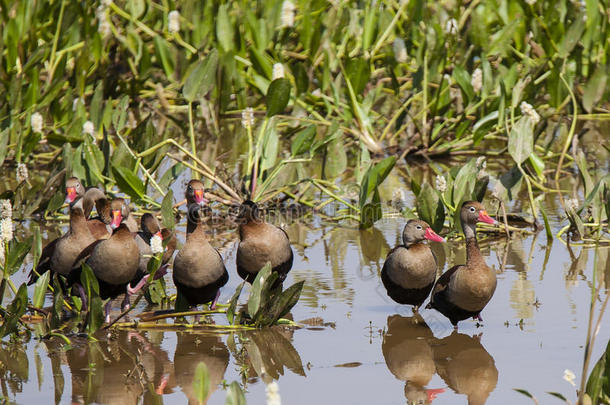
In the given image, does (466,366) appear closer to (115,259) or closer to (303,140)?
(115,259)

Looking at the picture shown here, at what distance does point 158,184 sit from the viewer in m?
8.61

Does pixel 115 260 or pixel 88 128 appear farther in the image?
pixel 88 128

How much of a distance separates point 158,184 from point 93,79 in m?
4.39

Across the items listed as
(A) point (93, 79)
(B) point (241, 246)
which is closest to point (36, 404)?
(B) point (241, 246)

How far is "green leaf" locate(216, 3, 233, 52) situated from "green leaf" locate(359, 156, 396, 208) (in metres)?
4.62

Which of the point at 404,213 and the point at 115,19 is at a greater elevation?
the point at 115,19

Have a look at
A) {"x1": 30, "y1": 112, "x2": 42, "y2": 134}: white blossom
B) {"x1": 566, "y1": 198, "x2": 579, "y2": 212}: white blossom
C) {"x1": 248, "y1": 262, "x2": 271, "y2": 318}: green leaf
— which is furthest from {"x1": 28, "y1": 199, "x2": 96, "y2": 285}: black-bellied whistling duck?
{"x1": 566, "y1": 198, "x2": 579, "y2": 212}: white blossom

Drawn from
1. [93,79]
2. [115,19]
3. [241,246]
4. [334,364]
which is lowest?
[334,364]

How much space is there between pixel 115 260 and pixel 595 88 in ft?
22.7

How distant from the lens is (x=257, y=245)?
6.55 meters

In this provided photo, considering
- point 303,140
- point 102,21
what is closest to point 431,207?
point 303,140

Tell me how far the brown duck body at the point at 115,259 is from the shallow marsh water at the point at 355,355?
371mm

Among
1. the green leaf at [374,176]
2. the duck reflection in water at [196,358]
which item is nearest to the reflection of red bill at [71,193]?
the duck reflection in water at [196,358]

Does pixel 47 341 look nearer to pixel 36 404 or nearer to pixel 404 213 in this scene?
pixel 36 404
